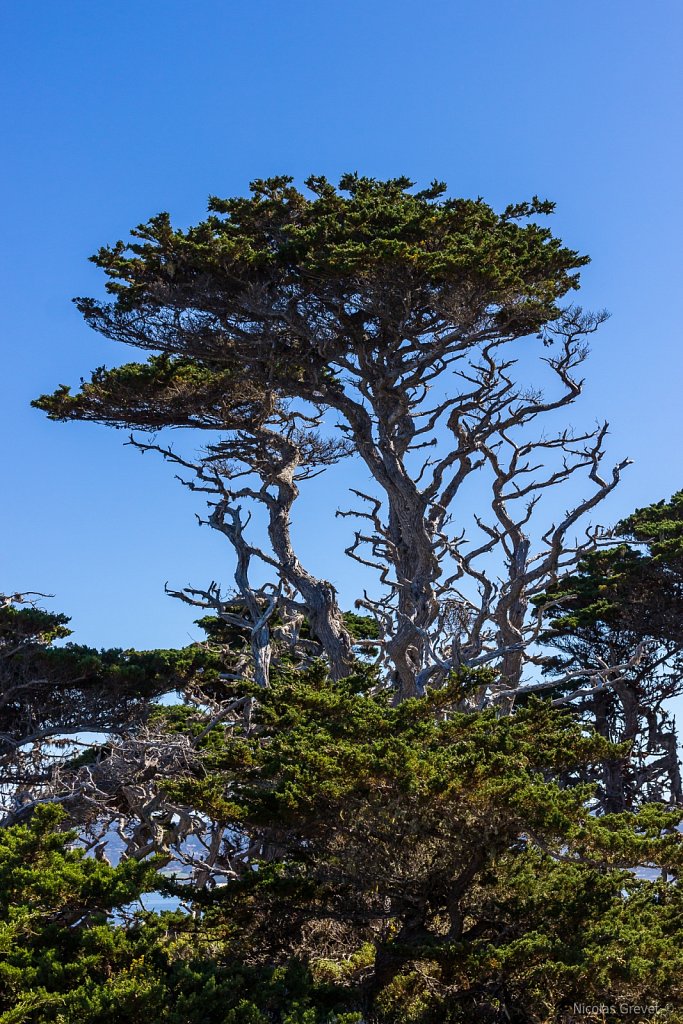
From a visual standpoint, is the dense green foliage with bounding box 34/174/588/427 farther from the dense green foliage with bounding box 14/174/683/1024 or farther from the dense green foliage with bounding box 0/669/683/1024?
the dense green foliage with bounding box 0/669/683/1024

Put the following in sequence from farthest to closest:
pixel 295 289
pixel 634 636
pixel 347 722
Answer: pixel 634 636, pixel 295 289, pixel 347 722

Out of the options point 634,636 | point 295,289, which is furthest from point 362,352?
point 634,636

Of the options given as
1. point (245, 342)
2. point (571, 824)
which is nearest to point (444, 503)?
point (245, 342)

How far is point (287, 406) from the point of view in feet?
51.2

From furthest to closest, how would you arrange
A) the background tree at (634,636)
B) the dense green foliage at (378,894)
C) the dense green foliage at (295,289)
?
the background tree at (634,636) → the dense green foliage at (295,289) → the dense green foliage at (378,894)

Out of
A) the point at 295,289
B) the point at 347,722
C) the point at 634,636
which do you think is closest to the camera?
the point at 347,722

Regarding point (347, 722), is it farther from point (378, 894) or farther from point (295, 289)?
point (295, 289)

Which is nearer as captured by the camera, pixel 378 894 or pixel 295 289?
pixel 378 894

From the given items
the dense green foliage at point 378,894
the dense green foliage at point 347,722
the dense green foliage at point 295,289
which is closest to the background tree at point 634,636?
the dense green foliage at point 347,722

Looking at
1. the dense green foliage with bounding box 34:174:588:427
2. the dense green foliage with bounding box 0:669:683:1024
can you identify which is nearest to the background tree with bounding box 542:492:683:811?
the dense green foliage with bounding box 34:174:588:427

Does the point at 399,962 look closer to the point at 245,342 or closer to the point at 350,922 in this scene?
the point at 350,922

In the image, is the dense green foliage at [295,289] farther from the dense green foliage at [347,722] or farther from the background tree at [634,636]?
the background tree at [634,636]

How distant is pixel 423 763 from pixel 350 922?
215 centimetres

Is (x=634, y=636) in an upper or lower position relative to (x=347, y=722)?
upper
